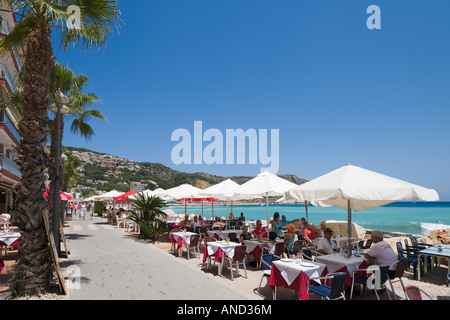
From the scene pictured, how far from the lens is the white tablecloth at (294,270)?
5067mm

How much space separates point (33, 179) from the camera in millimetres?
5551

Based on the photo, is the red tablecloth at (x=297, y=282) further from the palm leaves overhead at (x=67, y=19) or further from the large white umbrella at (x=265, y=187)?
the palm leaves overhead at (x=67, y=19)

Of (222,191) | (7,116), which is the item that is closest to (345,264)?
(222,191)

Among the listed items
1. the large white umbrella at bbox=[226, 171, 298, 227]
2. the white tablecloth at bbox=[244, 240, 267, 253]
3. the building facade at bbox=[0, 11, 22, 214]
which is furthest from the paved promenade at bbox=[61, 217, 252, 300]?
the building facade at bbox=[0, 11, 22, 214]

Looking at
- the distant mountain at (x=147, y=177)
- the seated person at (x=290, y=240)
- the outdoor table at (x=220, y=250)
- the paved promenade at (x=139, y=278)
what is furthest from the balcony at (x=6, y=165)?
the distant mountain at (x=147, y=177)

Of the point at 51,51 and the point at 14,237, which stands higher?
the point at 51,51

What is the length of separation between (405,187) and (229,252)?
4.38 meters

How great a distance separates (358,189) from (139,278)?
5.39 metres

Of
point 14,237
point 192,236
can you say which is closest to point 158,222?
point 192,236

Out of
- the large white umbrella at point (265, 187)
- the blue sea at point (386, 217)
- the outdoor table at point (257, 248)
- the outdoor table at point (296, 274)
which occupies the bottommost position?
the blue sea at point (386, 217)

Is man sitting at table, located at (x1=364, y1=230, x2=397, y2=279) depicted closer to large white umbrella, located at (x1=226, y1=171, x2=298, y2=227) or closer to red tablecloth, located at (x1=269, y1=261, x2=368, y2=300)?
red tablecloth, located at (x1=269, y1=261, x2=368, y2=300)

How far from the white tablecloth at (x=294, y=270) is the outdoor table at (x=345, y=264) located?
42cm
